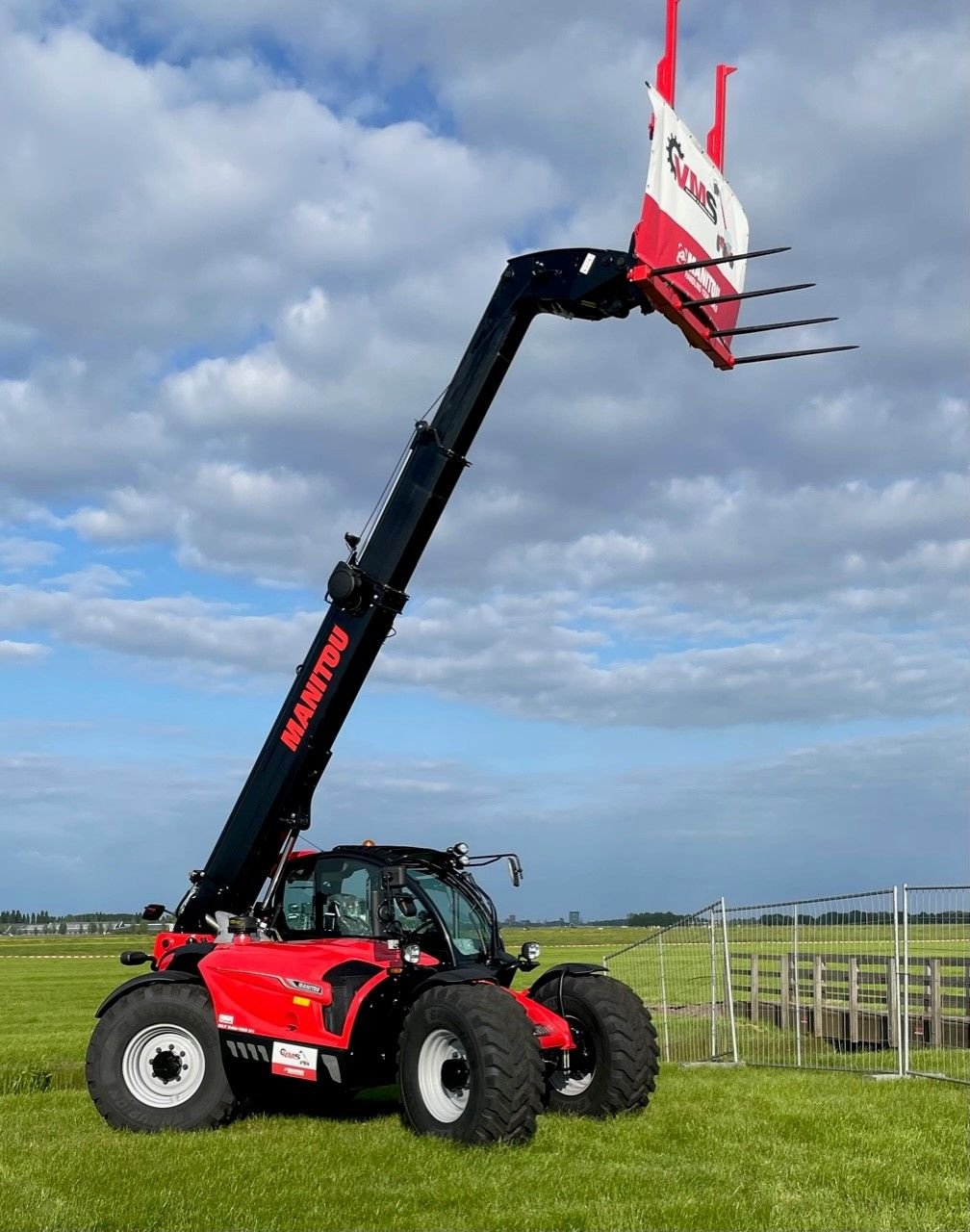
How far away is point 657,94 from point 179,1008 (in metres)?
8.50

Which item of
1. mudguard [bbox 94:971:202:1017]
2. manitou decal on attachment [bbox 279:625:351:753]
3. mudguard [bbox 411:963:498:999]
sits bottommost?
mudguard [bbox 94:971:202:1017]

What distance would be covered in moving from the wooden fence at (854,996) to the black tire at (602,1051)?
539cm

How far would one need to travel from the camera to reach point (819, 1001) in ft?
59.7

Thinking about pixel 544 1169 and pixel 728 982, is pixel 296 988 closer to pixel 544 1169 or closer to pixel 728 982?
pixel 544 1169

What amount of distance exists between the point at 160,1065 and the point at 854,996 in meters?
10.5

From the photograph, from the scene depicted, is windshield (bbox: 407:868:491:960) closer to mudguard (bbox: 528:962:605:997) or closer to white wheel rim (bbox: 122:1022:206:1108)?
mudguard (bbox: 528:962:605:997)

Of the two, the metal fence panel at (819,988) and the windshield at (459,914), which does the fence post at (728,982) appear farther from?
the windshield at (459,914)

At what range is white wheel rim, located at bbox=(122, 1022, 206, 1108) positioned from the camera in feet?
34.8

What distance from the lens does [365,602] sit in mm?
11523

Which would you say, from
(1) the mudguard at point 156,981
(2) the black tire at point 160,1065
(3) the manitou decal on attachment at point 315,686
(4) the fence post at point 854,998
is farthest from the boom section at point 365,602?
(4) the fence post at point 854,998

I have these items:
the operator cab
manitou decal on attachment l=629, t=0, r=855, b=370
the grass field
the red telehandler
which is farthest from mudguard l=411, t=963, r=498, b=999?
manitou decal on attachment l=629, t=0, r=855, b=370

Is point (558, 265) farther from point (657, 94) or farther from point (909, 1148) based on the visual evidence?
point (909, 1148)

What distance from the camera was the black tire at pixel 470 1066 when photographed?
29.5ft

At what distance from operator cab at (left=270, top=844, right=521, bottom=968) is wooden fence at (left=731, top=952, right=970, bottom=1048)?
590cm
